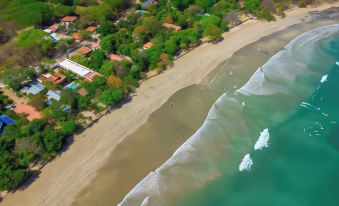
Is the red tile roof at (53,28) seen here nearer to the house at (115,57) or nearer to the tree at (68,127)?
the house at (115,57)

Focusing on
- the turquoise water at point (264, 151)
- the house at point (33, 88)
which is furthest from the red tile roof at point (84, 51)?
the turquoise water at point (264, 151)

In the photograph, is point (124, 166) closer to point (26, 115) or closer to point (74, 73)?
point (26, 115)

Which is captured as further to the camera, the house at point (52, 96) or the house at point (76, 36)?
the house at point (76, 36)

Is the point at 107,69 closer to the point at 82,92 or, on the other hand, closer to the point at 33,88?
the point at 82,92

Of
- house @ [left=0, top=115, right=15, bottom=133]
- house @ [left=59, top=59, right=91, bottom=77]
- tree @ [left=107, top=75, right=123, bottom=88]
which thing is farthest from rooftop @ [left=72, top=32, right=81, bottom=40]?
house @ [left=0, top=115, right=15, bottom=133]

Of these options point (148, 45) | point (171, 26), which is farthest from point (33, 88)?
point (171, 26)

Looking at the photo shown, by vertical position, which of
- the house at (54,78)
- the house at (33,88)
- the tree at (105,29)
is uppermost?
the tree at (105,29)

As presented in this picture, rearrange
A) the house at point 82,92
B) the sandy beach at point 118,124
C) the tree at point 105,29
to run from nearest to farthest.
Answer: the sandy beach at point 118,124, the house at point 82,92, the tree at point 105,29
